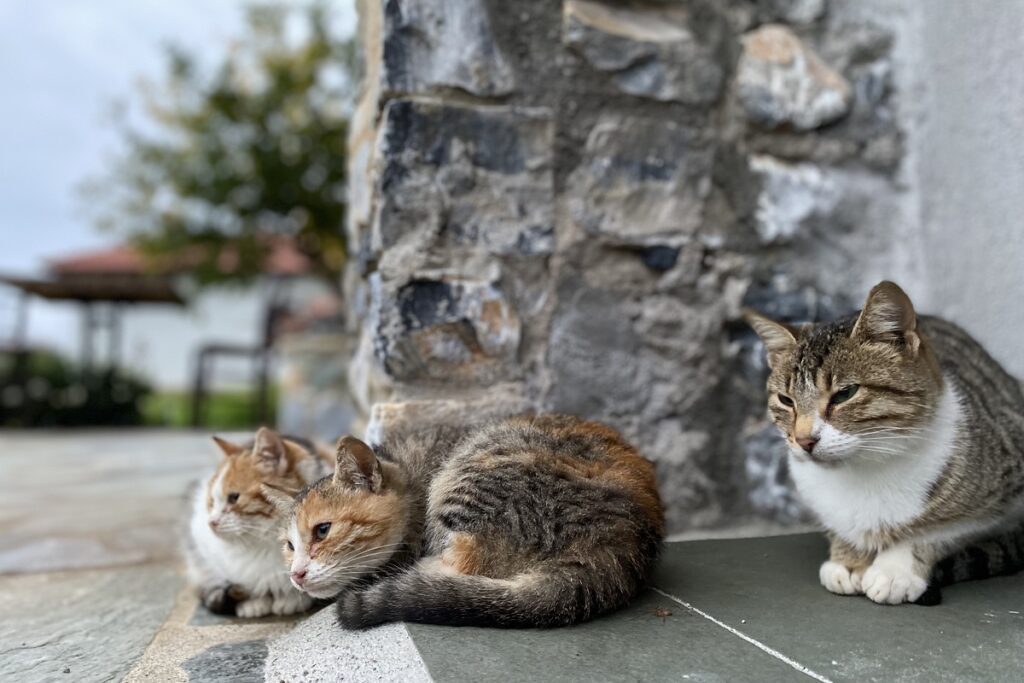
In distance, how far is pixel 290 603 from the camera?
2148 millimetres

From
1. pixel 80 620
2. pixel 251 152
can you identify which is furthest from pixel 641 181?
pixel 251 152

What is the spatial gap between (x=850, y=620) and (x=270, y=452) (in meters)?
1.65

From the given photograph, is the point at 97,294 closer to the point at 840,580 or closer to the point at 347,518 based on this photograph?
the point at 347,518

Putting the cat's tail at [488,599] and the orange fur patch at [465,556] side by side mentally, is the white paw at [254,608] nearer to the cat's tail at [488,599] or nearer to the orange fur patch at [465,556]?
the cat's tail at [488,599]

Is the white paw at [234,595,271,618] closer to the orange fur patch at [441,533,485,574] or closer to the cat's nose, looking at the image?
the orange fur patch at [441,533,485,574]

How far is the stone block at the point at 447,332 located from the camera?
7.96ft

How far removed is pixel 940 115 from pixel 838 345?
145 centimetres

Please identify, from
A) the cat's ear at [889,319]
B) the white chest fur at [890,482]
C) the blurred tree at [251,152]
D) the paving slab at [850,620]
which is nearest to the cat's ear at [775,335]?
the cat's ear at [889,319]

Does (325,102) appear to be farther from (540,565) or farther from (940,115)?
(540,565)

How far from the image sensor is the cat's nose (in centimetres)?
181

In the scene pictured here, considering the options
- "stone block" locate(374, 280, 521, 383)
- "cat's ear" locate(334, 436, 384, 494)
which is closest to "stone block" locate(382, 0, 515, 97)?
"stone block" locate(374, 280, 521, 383)

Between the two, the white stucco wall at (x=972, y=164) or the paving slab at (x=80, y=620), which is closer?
the paving slab at (x=80, y=620)

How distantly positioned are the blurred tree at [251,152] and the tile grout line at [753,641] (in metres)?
10.2

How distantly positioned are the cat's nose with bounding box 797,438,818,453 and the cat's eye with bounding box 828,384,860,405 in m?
0.11
